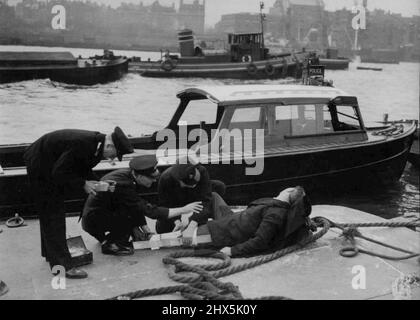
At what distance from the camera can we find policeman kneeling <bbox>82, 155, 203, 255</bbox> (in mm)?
4602

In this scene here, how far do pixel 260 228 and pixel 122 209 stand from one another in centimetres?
136

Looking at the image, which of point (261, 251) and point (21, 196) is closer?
point (261, 251)

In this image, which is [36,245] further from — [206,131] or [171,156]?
[206,131]

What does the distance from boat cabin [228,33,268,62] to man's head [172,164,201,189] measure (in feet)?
104

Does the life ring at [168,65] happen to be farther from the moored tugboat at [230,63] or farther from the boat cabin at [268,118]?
the boat cabin at [268,118]

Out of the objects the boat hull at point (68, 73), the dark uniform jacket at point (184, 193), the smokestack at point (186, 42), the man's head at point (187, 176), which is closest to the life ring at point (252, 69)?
the smokestack at point (186, 42)

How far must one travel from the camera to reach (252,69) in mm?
35156

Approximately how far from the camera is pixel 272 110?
898 centimetres

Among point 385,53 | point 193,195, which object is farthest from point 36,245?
point 385,53

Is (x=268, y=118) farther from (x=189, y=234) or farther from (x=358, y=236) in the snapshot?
(x=189, y=234)

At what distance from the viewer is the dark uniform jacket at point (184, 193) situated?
5.27 meters

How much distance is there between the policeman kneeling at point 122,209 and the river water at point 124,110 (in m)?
6.65

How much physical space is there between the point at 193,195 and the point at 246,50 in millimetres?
32220

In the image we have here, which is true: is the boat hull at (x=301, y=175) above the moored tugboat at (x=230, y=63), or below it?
below
